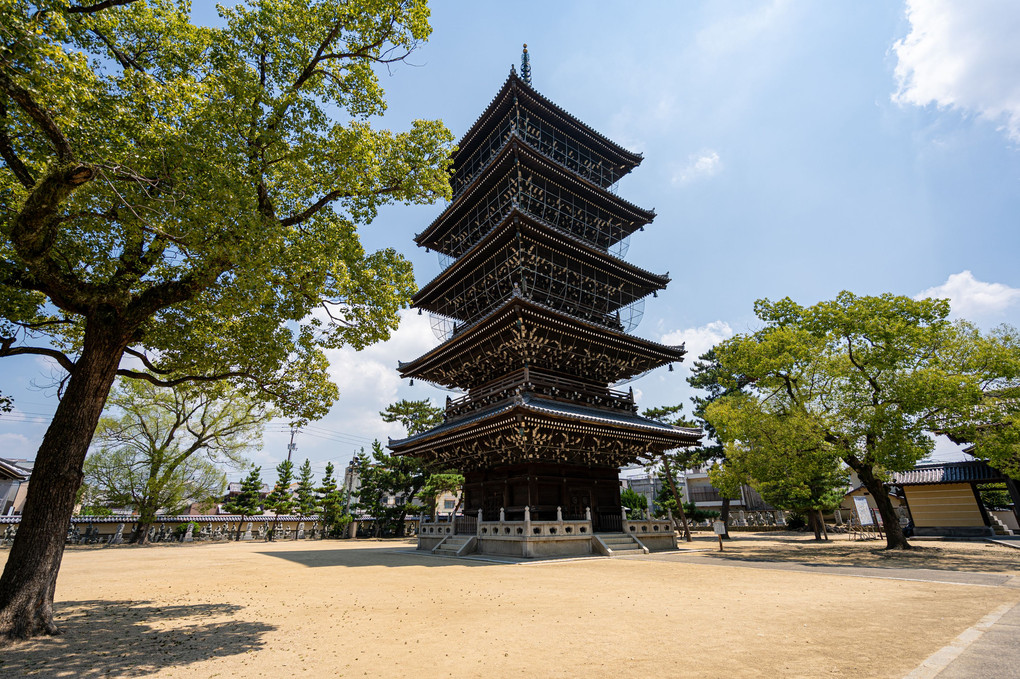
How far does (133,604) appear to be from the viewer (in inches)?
324

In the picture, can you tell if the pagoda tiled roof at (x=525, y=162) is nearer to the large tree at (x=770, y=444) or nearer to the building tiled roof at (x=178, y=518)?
the large tree at (x=770, y=444)

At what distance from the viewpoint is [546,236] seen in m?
20.2

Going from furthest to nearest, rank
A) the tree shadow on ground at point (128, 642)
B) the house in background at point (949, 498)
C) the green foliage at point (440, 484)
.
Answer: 1. the green foliage at point (440, 484)
2. the house in background at point (949, 498)
3. the tree shadow on ground at point (128, 642)

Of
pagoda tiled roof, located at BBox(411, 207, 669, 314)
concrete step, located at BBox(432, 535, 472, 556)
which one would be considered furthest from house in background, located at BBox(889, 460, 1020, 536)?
→ concrete step, located at BBox(432, 535, 472, 556)

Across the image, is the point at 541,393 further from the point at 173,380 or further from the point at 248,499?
the point at 248,499

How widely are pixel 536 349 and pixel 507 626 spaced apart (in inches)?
548

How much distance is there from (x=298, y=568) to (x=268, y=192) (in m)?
12.7

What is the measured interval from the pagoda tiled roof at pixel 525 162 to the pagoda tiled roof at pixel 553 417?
11831mm

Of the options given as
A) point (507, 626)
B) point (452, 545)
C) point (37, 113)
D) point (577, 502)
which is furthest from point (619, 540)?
point (37, 113)

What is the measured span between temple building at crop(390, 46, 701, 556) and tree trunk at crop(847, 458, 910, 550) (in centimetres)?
615

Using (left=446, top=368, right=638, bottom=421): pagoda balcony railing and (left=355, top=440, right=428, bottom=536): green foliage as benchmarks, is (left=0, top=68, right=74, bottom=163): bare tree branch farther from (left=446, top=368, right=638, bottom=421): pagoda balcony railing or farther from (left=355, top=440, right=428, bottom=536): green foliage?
(left=355, top=440, right=428, bottom=536): green foliage

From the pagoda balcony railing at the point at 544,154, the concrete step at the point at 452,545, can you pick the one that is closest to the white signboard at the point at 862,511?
the concrete step at the point at 452,545

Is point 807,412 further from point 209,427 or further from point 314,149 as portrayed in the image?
point 209,427

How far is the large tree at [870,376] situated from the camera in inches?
595
